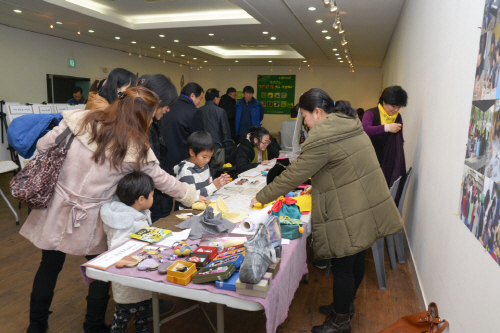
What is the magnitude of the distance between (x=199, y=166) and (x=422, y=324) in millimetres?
1733

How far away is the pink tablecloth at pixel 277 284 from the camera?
4.37 feet

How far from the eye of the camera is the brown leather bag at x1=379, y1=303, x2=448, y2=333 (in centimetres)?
174

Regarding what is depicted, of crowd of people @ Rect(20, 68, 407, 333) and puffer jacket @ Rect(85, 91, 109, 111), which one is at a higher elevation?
puffer jacket @ Rect(85, 91, 109, 111)

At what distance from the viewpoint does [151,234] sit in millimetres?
1776

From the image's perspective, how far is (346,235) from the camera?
6.08 ft

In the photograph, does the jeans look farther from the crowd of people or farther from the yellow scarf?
the yellow scarf

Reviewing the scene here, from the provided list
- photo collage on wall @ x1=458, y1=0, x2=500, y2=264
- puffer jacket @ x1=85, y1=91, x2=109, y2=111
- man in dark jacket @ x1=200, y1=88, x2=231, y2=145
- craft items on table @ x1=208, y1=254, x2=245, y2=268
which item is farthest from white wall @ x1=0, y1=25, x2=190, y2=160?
photo collage on wall @ x1=458, y1=0, x2=500, y2=264

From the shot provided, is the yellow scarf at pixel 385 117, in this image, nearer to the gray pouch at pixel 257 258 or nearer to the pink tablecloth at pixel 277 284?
the pink tablecloth at pixel 277 284

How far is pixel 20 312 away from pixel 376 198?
2.42 m

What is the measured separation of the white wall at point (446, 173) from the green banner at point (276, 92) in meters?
9.25

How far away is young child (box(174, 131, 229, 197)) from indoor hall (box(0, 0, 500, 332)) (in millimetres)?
836

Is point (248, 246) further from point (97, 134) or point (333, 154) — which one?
point (97, 134)

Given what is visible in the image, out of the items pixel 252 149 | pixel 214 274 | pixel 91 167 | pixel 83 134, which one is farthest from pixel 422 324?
pixel 252 149

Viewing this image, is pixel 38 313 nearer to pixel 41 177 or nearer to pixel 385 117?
pixel 41 177
